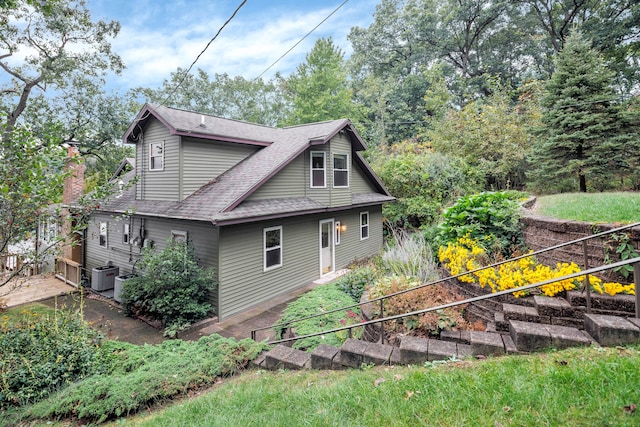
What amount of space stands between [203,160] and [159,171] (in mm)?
1473

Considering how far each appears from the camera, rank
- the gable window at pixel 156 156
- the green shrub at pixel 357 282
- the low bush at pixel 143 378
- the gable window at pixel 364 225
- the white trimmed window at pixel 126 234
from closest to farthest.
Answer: the low bush at pixel 143 378 < the green shrub at pixel 357 282 < the gable window at pixel 156 156 < the white trimmed window at pixel 126 234 < the gable window at pixel 364 225

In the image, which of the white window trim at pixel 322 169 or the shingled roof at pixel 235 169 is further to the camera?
the white window trim at pixel 322 169

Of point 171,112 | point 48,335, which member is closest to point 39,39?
point 171,112

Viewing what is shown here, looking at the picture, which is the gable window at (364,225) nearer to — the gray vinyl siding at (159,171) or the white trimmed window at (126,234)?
the gray vinyl siding at (159,171)

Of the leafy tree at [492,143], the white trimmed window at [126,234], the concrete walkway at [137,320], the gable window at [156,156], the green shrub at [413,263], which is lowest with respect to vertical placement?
the concrete walkway at [137,320]

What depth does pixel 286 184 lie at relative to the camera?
10289mm

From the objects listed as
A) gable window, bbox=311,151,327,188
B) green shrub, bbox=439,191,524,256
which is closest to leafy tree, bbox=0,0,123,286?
gable window, bbox=311,151,327,188

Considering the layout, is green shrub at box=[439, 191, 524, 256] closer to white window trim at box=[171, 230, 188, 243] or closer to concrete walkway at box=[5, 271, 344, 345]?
concrete walkway at box=[5, 271, 344, 345]

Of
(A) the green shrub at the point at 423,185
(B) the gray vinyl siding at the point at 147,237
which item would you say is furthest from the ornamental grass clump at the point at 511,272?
(A) the green shrub at the point at 423,185

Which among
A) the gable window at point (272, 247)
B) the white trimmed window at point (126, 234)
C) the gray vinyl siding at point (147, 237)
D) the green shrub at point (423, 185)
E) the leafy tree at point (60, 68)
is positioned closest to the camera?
the gray vinyl siding at point (147, 237)

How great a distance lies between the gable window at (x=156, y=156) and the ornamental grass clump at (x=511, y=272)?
8.89 m

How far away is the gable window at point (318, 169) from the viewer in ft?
37.0

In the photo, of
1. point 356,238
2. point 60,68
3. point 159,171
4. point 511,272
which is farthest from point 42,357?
point 60,68

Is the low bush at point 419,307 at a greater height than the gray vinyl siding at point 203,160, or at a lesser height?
lesser
